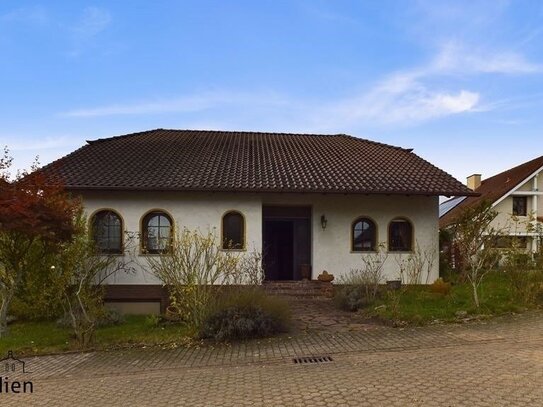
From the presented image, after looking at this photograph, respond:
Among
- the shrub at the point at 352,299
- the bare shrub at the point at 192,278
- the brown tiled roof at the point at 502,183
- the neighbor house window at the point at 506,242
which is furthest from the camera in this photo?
the brown tiled roof at the point at 502,183

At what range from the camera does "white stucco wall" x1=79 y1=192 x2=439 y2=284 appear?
14992 millimetres

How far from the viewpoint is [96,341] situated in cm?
1001

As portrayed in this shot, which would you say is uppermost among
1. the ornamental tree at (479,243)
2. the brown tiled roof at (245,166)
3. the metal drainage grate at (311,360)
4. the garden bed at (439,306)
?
the brown tiled roof at (245,166)

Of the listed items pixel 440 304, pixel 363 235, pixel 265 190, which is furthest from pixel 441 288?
pixel 265 190

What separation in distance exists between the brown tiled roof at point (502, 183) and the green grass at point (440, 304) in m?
10.2

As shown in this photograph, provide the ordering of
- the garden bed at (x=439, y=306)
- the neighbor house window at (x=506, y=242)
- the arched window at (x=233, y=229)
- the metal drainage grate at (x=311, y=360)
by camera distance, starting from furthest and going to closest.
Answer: the arched window at (x=233, y=229) → the neighbor house window at (x=506, y=242) → the garden bed at (x=439, y=306) → the metal drainage grate at (x=311, y=360)

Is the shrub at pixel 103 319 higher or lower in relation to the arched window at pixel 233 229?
lower

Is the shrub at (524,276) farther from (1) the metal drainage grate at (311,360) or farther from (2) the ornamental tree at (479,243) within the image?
(1) the metal drainage grate at (311,360)

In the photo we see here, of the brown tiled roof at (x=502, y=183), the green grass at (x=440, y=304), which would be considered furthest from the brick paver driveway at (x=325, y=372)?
the brown tiled roof at (x=502, y=183)

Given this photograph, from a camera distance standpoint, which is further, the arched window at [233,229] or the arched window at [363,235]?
the arched window at [363,235]

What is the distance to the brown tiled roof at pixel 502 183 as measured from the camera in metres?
25.9

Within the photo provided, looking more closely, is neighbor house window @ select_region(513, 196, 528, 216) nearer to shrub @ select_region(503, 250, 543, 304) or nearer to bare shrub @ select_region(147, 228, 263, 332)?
shrub @ select_region(503, 250, 543, 304)

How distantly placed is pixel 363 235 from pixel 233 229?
4.32 meters

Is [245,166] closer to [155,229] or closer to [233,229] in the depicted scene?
[233,229]
